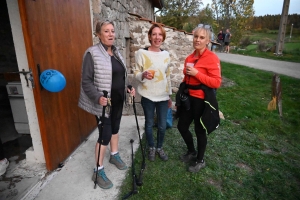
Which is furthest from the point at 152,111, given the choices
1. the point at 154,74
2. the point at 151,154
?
the point at 151,154

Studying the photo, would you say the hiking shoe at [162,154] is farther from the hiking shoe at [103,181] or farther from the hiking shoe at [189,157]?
the hiking shoe at [103,181]

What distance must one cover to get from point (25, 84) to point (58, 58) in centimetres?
53

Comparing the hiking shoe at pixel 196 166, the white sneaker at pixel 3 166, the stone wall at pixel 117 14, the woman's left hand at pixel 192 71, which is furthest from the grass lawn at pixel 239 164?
the stone wall at pixel 117 14

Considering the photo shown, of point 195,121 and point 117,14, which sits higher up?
point 117,14

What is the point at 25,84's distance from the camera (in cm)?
242

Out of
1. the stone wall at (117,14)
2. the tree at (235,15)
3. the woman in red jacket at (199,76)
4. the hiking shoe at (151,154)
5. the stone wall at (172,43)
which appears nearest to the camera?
the woman in red jacket at (199,76)

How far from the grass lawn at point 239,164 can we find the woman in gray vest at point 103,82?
718 millimetres

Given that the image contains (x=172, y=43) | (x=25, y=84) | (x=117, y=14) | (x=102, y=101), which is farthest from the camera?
(x=172, y=43)

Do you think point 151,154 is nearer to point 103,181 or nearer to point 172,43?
point 103,181

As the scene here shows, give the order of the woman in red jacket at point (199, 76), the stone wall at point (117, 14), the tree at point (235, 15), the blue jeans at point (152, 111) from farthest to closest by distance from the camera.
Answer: the tree at point (235, 15), the stone wall at point (117, 14), the blue jeans at point (152, 111), the woman in red jacket at point (199, 76)

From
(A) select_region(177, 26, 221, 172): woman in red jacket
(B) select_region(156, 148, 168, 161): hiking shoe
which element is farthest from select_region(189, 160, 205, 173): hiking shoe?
(B) select_region(156, 148, 168, 161): hiking shoe

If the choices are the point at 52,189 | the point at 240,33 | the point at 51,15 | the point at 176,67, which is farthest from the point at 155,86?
the point at 240,33

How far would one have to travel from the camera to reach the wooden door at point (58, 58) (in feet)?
7.50

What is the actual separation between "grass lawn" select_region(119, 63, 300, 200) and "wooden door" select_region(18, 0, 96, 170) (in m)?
1.06
